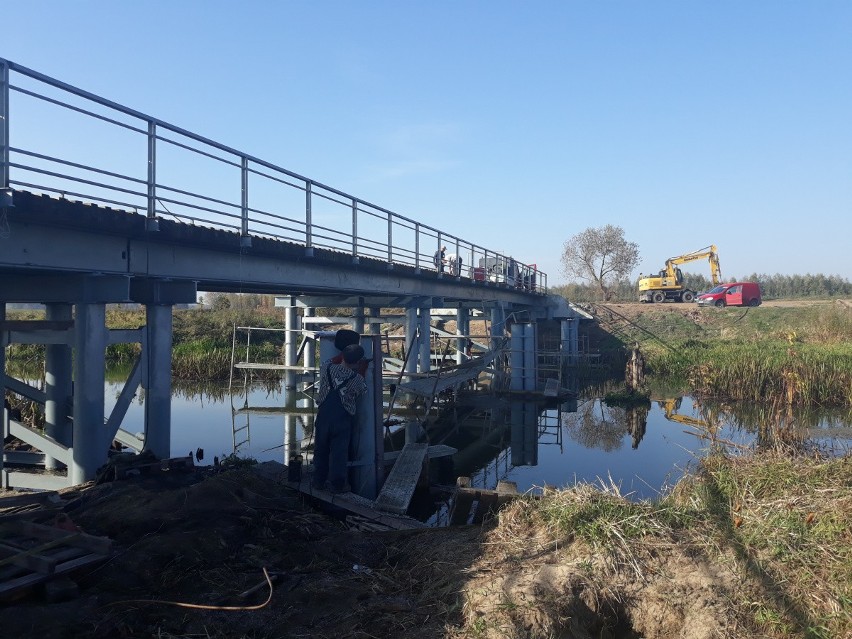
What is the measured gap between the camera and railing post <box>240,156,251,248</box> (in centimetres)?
1135

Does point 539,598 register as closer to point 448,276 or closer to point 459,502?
point 459,502

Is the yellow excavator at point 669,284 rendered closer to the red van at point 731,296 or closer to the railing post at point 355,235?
the red van at point 731,296

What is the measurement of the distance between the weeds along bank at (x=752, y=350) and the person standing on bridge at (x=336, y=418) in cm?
814

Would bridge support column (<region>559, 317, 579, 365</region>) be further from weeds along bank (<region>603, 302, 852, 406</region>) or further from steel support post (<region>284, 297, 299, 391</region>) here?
steel support post (<region>284, 297, 299, 391</region>)

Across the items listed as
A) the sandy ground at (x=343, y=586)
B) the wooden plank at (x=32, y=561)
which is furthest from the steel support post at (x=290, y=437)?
the wooden plank at (x=32, y=561)

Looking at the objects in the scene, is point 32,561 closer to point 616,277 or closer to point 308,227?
point 308,227

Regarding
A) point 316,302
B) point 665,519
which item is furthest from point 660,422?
point 665,519

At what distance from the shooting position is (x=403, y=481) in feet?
31.2

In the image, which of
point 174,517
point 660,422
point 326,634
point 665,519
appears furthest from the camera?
point 660,422

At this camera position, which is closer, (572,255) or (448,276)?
(448,276)

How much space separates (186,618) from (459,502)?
4.61 metres

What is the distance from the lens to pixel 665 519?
6047mm

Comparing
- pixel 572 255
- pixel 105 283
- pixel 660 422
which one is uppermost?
pixel 572 255

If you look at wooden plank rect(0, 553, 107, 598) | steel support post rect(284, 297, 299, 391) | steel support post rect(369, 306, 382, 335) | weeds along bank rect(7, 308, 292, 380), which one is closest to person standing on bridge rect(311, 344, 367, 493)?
wooden plank rect(0, 553, 107, 598)
